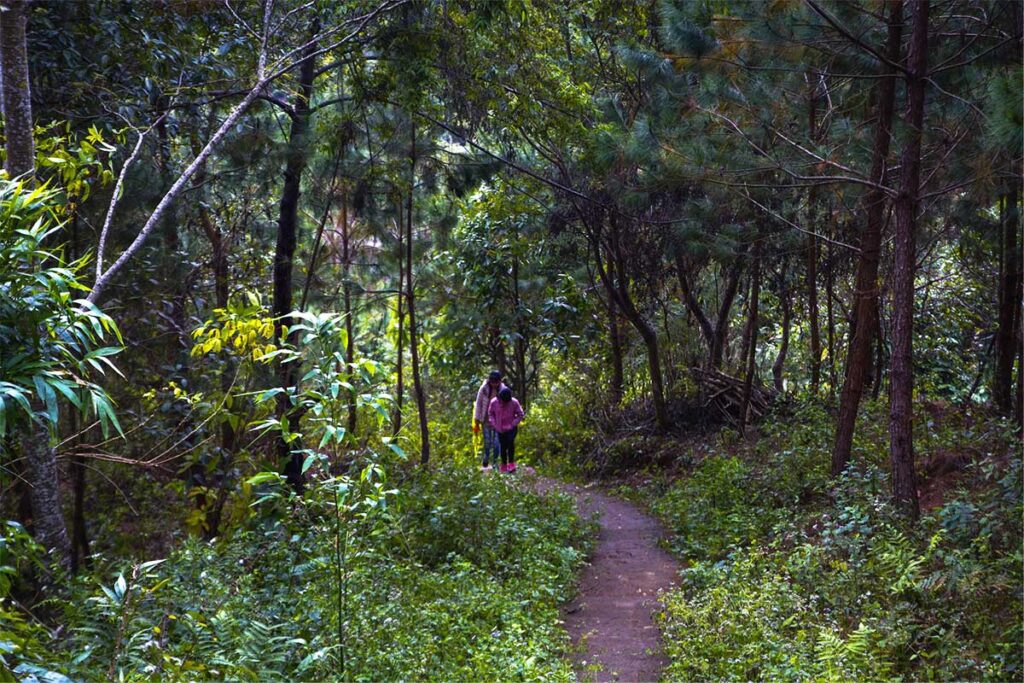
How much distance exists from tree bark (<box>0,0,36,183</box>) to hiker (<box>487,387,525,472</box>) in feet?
28.8

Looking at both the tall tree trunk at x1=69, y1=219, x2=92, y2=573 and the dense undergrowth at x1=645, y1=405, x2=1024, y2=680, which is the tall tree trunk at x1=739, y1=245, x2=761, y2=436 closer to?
the dense undergrowth at x1=645, y1=405, x2=1024, y2=680

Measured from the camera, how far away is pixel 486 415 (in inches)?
509

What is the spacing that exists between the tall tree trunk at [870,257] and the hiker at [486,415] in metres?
5.00

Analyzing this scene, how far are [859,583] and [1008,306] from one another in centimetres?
668

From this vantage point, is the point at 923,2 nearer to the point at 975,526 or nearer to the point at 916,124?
the point at 916,124

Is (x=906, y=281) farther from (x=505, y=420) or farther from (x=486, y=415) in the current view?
(x=486, y=415)

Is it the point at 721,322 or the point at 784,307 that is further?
the point at 784,307

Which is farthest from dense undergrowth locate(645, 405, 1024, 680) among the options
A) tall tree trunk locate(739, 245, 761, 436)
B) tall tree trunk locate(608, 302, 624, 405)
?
tall tree trunk locate(608, 302, 624, 405)

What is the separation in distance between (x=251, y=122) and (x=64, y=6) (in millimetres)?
3510

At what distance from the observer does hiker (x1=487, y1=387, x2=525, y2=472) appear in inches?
495

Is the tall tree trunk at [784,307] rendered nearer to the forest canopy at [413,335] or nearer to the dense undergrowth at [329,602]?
→ the forest canopy at [413,335]

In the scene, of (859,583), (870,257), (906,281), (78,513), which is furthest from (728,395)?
(78,513)

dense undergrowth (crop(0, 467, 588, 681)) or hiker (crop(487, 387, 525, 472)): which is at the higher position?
hiker (crop(487, 387, 525, 472))

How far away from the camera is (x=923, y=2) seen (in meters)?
7.28
